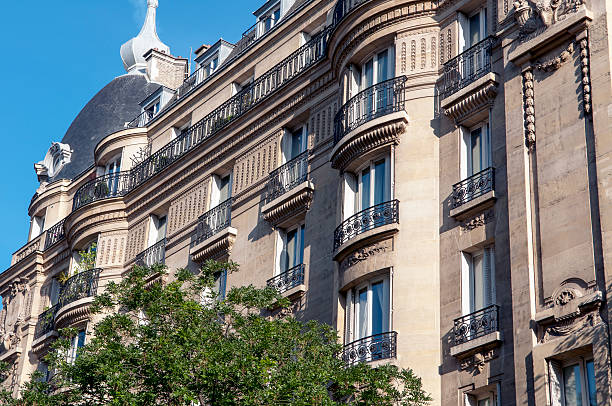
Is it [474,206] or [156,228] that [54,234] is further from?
[474,206]

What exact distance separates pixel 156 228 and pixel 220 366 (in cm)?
1543

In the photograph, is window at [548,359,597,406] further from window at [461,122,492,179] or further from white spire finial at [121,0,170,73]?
white spire finial at [121,0,170,73]

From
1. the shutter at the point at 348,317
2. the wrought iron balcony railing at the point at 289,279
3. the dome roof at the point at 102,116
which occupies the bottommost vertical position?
the shutter at the point at 348,317

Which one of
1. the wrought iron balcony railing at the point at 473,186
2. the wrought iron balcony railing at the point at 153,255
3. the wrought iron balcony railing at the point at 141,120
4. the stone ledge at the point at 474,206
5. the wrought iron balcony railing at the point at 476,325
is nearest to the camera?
the wrought iron balcony railing at the point at 476,325

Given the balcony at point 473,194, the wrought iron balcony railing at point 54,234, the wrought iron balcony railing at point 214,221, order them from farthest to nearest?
the wrought iron balcony railing at point 54,234 < the wrought iron balcony railing at point 214,221 < the balcony at point 473,194

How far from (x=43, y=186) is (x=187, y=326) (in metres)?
23.5

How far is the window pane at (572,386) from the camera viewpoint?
63.9 ft

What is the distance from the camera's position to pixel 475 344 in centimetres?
2153

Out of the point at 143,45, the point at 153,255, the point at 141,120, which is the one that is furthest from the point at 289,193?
the point at 143,45

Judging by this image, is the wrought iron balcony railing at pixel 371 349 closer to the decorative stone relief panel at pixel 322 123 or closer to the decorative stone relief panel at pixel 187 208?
the decorative stone relief panel at pixel 322 123

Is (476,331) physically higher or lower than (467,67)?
lower

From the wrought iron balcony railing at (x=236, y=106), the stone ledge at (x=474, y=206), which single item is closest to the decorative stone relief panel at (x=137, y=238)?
the wrought iron balcony railing at (x=236, y=106)

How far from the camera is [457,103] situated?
2444 cm

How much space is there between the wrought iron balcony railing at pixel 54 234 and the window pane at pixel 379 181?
17555 mm
